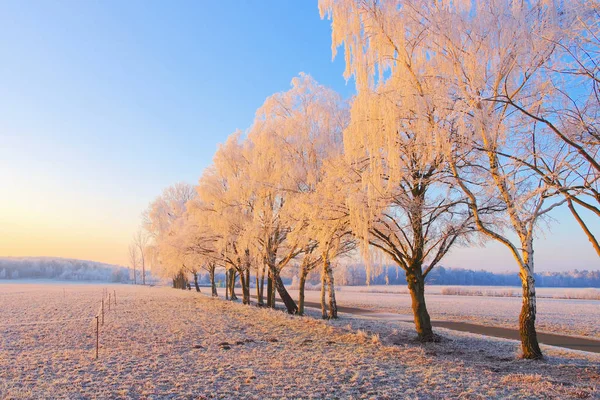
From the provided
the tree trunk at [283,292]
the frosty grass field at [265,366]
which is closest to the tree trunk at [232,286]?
the tree trunk at [283,292]

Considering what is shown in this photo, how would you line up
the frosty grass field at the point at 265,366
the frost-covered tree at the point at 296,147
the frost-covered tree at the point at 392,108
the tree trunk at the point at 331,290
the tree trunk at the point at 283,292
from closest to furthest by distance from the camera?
the frosty grass field at the point at 265,366, the frost-covered tree at the point at 392,108, the frost-covered tree at the point at 296,147, the tree trunk at the point at 331,290, the tree trunk at the point at 283,292

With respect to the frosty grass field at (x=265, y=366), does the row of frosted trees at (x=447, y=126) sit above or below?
above

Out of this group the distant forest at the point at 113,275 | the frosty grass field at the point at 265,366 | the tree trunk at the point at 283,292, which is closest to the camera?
the frosty grass field at the point at 265,366

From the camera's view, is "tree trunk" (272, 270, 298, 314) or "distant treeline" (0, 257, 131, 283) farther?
"distant treeline" (0, 257, 131, 283)

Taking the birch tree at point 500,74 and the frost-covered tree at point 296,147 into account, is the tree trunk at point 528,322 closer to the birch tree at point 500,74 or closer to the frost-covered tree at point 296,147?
the birch tree at point 500,74

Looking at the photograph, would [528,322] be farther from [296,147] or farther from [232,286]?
[232,286]

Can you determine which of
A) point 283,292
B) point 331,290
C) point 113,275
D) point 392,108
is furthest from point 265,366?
point 113,275

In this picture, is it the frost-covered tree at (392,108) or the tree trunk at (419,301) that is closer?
the frost-covered tree at (392,108)

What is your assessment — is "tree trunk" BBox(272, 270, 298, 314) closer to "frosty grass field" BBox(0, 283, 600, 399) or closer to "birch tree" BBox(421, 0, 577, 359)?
"frosty grass field" BBox(0, 283, 600, 399)

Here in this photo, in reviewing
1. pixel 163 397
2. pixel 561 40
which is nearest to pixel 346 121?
pixel 561 40

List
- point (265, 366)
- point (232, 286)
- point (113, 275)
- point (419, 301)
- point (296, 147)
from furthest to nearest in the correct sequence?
point (113, 275)
point (232, 286)
point (296, 147)
point (419, 301)
point (265, 366)

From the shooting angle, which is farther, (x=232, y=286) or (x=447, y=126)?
(x=232, y=286)

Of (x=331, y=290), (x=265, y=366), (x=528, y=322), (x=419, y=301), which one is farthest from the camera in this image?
(x=331, y=290)

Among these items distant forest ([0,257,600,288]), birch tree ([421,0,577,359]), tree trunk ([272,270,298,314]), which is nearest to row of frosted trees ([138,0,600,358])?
birch tree ([421,0,577,359])
